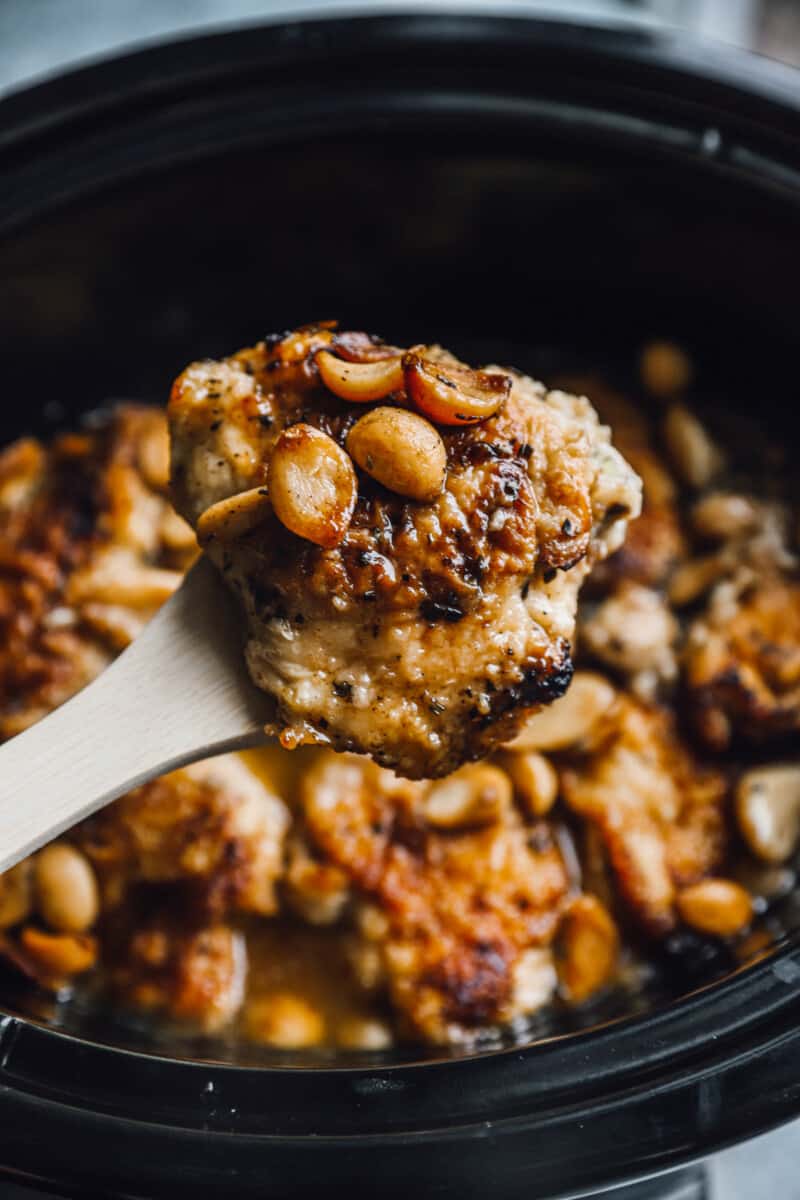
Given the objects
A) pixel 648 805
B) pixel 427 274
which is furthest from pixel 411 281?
pixel 648 805

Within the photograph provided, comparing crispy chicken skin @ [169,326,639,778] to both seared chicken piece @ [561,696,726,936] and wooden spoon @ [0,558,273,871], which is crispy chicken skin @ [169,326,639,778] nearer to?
wooden spoon @ [0,558,273,871]

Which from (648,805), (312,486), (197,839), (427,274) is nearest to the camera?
(312,486)

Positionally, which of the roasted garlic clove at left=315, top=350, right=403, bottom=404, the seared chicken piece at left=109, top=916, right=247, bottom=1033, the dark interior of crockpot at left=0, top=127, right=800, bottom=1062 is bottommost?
the seared chicken piece at left=109, top=916, right=247, bottom=1033

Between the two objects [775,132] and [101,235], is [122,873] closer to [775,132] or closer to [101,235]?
[101,235]

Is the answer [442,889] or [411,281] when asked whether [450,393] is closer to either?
[442,889]

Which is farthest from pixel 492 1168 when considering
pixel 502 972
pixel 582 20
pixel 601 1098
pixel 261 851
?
pixel 582 20

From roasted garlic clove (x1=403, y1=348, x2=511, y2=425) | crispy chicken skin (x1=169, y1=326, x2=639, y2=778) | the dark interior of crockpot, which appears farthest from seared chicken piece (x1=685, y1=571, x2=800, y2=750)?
roasted garlic clove (x1=403, y1=348, x2=511, y2=425)
